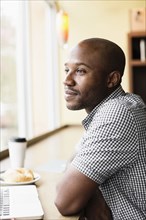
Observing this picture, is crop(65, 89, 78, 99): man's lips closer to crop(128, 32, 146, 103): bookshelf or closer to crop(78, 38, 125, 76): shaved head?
crop(78, 38, 125, 76): shaved head

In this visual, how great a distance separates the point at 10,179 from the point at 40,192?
15 cm

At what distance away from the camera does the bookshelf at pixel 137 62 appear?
449 centimetres

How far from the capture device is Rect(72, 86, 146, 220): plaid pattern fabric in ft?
3.51

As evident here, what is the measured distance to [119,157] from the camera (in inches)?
42.2

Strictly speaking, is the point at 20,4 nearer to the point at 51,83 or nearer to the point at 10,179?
the point at 51,83

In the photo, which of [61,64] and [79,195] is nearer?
[79,195]

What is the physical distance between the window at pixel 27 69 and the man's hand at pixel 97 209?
139 cm

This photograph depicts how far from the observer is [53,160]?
2.21 meters

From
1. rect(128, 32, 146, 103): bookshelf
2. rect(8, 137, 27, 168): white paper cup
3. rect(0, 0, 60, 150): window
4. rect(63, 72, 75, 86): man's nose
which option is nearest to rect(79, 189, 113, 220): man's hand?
rect(63, 72, 75, 86): man's nose

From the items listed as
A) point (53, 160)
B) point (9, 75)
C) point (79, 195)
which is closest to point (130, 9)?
point (9, 75)

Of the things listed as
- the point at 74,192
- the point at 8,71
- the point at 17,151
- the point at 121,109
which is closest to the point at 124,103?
the point at 121,109

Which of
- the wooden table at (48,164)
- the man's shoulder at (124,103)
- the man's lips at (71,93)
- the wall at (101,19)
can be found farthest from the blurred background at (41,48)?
the man's shoulder at (124,103)

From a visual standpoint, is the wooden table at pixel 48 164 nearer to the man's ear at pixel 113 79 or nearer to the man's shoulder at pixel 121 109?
the man's shoulder at pixel 121 109

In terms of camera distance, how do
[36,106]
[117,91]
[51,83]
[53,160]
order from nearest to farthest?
[117,91]
[53,160]
[36,106]
[51,83]
